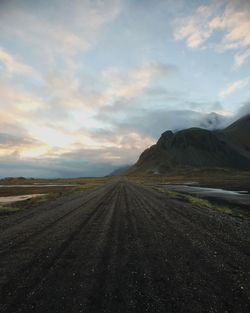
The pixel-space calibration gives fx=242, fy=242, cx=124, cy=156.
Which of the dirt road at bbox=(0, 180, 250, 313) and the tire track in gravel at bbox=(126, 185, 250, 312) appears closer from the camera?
the dirt road at bbox=(0, 180, 250, 313)

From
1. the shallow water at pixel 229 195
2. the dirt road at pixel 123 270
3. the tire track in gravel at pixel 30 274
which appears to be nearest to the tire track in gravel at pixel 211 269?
the dirt road at pixel 123 270

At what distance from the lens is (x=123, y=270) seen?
9.61 metres

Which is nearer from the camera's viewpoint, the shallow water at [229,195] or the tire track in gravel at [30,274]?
the tire track in gravel at [30,274]

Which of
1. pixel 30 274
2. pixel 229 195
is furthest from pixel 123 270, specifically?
pixel 229 195

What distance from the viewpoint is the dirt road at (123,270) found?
24.0 feet

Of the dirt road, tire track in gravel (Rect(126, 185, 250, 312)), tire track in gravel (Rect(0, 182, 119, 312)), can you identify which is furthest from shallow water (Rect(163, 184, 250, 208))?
tire track in gravel (Rect(0, 182, 119, 312))

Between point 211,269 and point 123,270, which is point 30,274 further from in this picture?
point 211,269

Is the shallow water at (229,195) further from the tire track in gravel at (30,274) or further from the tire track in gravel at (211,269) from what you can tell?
the tire track in gravel at (30,274)

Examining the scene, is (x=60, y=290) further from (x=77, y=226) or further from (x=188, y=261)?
(x=77, y=226)

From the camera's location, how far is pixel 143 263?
1057 centimetres

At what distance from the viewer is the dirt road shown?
288 inches

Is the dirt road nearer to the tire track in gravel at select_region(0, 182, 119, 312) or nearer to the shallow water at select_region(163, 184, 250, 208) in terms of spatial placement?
the tire track in gravel at select_region(0, 182, 119, 312)

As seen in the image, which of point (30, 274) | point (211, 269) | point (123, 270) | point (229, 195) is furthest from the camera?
point (229, 195)

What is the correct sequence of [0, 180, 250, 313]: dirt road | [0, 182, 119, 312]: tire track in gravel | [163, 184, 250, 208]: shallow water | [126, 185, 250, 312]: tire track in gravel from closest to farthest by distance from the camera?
[0, 180, 250, 313]: dirt road, [126, 185, 250, 312]: tire track in gravel, [0, 182, 119, 312]: tire track in gravel, [163, 184, 250, 208]: shallow water
